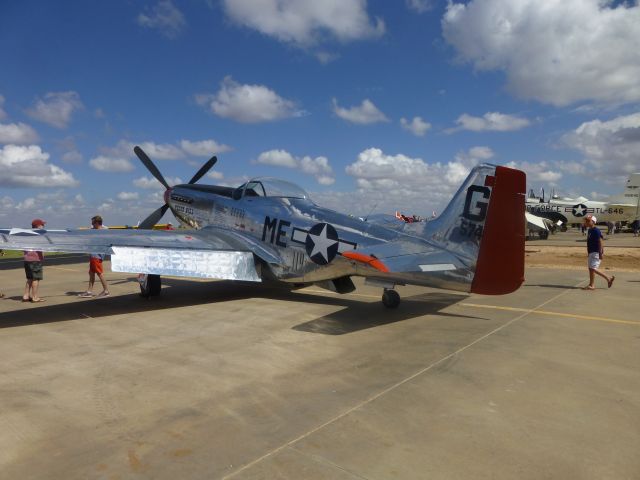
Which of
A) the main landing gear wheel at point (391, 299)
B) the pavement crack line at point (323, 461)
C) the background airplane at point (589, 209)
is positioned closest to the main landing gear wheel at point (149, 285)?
the main landing gear wheel at point (391, 299)

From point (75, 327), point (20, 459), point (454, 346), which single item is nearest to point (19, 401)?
point (20, 459)

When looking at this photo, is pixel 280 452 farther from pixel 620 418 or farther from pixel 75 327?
pixel 75 327

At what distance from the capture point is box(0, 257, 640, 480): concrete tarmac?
2.98 meters

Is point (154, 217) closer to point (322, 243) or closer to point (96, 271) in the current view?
point (96, 271)

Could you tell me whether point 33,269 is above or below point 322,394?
above

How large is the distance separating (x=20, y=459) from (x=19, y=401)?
4.21 ft

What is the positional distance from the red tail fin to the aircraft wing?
447cm

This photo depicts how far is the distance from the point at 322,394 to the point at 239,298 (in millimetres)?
6015

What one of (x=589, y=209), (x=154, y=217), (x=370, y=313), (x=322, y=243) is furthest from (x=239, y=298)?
(x=589, y=209)

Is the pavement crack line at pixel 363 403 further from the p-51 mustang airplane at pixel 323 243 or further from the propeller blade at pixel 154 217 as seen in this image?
the propeller blade at pixel 154 217

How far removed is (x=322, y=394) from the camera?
4180 mm

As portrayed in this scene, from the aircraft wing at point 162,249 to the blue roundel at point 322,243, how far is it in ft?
3.30

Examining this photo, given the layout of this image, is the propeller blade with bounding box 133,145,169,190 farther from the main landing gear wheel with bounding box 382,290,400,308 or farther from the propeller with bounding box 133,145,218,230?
the main landing gear wheel with bounding box 382,290,400,308

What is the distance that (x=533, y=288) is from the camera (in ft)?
35.8
